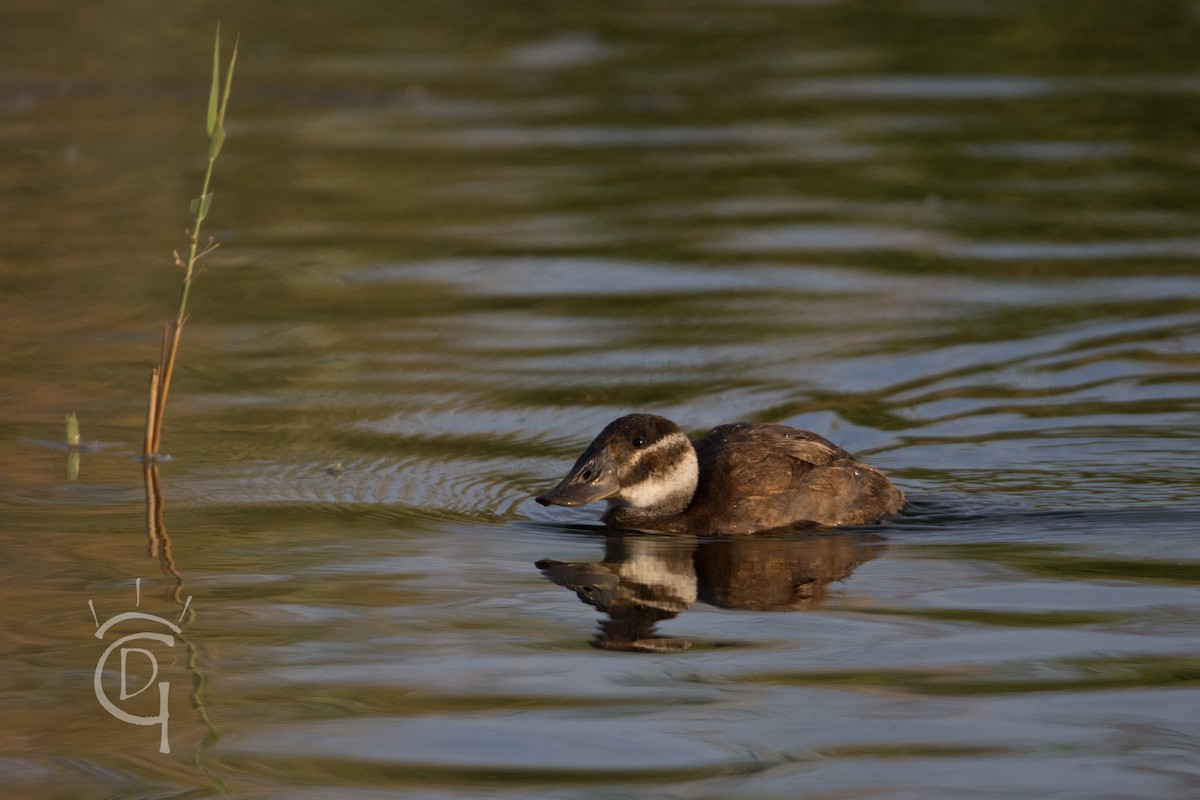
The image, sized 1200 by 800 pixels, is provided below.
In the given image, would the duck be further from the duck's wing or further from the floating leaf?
the floating leaf

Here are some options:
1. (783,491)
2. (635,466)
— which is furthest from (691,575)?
(783,491)

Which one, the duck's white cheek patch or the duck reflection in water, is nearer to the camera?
the duck reflection in water

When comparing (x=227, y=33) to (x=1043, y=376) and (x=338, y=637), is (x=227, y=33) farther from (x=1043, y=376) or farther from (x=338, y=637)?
(x=338, y=637)

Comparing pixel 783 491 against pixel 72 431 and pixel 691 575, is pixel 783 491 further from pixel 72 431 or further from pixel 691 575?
pixel 72 431

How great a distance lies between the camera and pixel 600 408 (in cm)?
922

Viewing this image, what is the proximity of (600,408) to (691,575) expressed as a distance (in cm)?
240

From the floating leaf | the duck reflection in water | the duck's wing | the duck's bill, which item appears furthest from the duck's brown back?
the floating leaf

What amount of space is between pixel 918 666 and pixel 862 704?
0.40m

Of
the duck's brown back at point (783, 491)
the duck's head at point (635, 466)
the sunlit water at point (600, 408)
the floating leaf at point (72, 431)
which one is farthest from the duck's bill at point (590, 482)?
the floating leaf at point (72, 431)

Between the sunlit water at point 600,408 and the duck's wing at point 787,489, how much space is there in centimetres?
19

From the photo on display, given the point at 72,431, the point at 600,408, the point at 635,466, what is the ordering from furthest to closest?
the point at 600,408, the point at 72,431, the point at 635,466

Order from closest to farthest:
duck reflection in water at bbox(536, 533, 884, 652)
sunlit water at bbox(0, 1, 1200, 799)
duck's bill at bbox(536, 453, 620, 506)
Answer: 1. sunlit water at bbox(0, 1, 1200, 799)
2. duck reflection in water at bbox(536, 533, 884, 652)
3. duck's bill at bbox(536, 453, 620, 506)

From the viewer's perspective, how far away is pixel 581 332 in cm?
1052

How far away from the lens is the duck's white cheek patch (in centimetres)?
762
